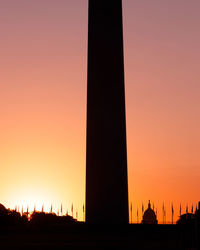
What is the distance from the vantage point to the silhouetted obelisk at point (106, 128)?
194ft

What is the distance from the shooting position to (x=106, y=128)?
5953cm

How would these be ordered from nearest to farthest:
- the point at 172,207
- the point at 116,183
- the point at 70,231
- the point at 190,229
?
the point at 190,229 → the point at 70,231 → the point at 116,183 → the point at 172,207

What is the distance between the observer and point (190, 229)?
24703mm

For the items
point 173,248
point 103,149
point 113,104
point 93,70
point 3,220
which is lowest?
point 173,248

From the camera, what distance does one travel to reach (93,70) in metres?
60.7

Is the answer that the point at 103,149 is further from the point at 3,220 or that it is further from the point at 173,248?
the point at 173,248

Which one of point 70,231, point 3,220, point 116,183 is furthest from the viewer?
point 3,220

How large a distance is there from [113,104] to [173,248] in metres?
32.3

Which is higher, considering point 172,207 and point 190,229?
point 172,207

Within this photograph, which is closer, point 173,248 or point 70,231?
point 173,248

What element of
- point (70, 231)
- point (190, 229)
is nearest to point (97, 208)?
point (70, 231)

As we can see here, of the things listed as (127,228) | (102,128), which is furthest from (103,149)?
(127,228)

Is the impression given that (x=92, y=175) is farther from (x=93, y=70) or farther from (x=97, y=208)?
(x=93, y=70)

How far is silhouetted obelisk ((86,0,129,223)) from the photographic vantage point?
Answer: 59.0m
